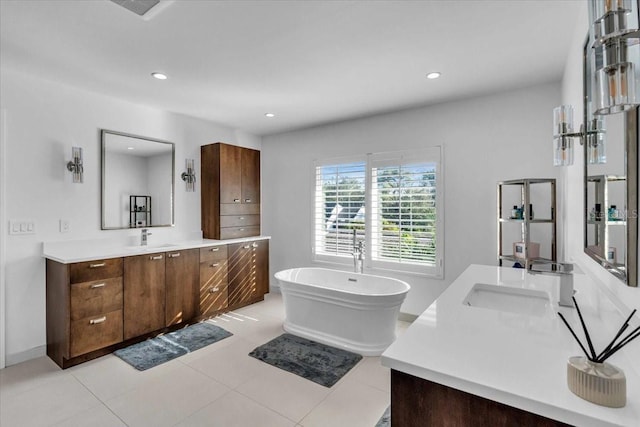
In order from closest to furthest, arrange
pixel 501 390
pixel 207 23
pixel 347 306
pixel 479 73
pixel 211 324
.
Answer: pixel 501 390 → pixel 207 23 → pixel 479 73 → pixel 347 306 → pixel 211 324

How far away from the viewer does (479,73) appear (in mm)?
2834

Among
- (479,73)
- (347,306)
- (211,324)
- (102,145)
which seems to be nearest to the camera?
(479,73)

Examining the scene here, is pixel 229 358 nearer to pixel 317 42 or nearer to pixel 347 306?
pixel 347 306

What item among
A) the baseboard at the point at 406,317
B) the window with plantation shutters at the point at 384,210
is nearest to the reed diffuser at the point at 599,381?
the window with plantation shutters at the point at 384,210

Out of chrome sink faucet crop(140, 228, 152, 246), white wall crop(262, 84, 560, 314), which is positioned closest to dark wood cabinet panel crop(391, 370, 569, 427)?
white wall crop(262, 84, 560, 314)

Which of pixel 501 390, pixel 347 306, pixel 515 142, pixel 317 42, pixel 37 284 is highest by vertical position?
pixel 317 42

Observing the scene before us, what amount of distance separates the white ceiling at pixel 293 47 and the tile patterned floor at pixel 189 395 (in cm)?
256

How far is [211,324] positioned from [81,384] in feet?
4.52

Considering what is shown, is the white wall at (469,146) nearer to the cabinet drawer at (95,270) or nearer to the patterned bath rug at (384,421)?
the patterned bath rug at (384,421)

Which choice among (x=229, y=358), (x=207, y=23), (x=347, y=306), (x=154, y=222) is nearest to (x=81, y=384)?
(x=229, y=358)

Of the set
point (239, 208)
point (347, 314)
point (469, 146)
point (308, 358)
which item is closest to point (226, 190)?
point (239, 208)

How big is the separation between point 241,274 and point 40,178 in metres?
2.34

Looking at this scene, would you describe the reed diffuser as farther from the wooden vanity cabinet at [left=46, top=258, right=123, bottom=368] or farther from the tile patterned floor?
the wooden vanity cabinet at [left=46, top=258, right=123, bottom=368]

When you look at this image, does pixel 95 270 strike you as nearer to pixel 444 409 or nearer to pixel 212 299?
pixel 212 299
